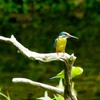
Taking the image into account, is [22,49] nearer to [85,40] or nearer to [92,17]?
[85,40]

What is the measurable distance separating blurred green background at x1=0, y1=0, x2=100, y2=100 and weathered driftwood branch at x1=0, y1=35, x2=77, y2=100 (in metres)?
4.85

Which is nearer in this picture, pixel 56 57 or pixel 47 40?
pixel 56 57

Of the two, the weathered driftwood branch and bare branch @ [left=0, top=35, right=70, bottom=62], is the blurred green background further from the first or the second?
bare branch @ [left=0, top=35, right=70, bottom=62]

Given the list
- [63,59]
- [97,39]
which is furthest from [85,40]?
[63,59]

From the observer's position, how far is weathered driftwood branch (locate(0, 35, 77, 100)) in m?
3.30

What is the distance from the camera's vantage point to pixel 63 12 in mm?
30609

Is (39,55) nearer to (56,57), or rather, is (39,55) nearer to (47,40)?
(56,57)

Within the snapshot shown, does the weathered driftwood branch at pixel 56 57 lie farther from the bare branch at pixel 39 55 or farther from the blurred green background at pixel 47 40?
the blurred green background at pixel 47 40

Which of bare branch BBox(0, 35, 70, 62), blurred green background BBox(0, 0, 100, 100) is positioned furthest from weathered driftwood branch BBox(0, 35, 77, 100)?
blurred green background BBox(0, 0, 100, 100)

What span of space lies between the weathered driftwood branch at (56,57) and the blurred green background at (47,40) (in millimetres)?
4848

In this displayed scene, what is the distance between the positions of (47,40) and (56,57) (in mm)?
17034

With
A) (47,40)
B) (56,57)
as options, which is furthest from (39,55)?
(47,40)

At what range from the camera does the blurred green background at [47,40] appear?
43.8 ft

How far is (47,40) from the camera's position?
2039 cm
